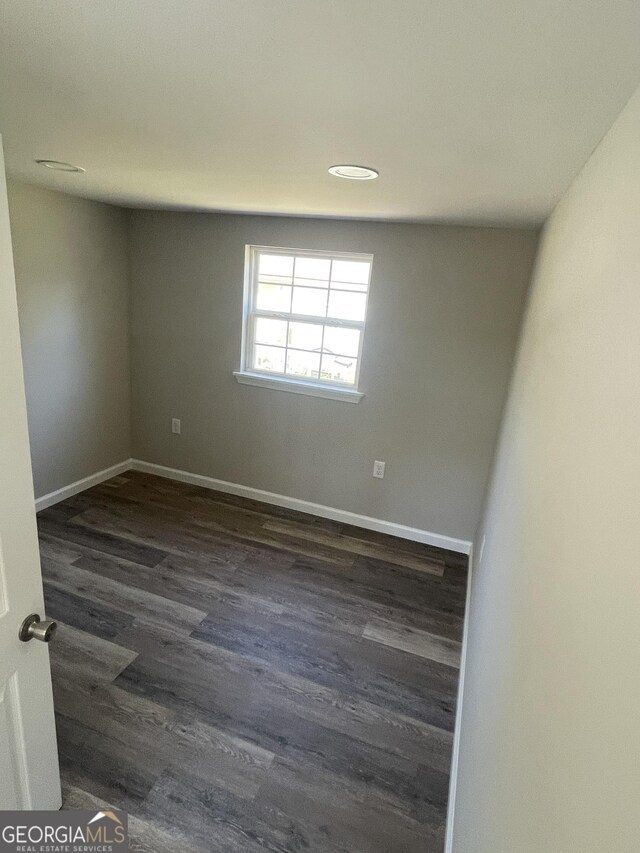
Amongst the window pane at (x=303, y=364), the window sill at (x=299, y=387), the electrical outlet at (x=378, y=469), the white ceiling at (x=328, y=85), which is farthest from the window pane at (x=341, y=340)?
the white ceiling at (x=328, y=85)

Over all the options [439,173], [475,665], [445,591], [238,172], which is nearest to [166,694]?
[475,665]

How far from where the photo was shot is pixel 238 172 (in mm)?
1758

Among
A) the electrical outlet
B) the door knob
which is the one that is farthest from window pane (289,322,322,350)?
the door knob

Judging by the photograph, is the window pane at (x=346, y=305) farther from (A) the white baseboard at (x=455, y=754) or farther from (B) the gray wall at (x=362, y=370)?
(A) the white baseboard at (x=455, y=754)

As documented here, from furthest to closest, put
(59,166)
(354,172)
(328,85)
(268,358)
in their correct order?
1. (268,358)
2. (59,166)
3. (354,172)
4. (328,85)

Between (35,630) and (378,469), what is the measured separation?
2.43 m

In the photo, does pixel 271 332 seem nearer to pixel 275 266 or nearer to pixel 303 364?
pixel 303 364

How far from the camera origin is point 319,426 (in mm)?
3420

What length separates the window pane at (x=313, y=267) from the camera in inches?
125

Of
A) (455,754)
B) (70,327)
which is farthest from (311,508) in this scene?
(70,327)

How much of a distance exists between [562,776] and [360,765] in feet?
4.99

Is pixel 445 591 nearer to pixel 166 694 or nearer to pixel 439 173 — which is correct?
pixel 166 694

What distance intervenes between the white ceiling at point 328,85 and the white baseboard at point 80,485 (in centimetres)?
232

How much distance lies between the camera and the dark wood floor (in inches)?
63.9
